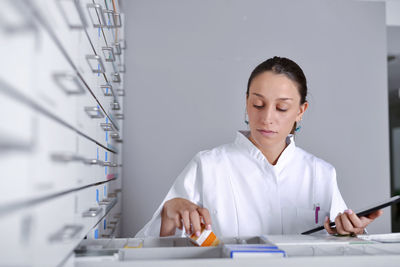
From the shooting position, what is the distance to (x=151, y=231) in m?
1.26

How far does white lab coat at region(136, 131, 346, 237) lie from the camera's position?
141cm

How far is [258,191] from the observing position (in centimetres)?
145

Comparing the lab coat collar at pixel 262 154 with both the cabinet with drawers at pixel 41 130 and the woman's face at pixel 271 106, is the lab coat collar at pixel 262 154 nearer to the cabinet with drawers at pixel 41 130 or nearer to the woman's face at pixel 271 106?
the woman's face at pixel 271 106

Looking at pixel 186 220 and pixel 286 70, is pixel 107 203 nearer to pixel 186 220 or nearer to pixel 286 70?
pixel 186 220

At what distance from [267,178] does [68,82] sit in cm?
98

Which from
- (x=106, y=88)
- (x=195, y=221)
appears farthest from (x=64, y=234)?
(x=106, y=88)

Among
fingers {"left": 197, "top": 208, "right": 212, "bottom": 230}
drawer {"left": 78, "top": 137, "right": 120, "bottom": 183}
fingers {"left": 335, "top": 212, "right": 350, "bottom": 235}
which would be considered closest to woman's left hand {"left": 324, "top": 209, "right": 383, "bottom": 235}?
fingers {"left": 335, "top": 212, "right": 350, "bottom": 235}

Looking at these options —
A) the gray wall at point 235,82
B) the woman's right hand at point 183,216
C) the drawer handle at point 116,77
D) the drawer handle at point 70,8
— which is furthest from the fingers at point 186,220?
the gray wall at point 235,82

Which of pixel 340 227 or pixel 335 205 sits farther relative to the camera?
pixel 335 205

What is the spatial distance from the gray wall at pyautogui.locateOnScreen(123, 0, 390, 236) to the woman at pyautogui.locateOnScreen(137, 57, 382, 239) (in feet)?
2.66

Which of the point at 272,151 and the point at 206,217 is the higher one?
the point at 272,151

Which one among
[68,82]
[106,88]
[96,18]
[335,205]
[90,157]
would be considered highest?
[96,18]

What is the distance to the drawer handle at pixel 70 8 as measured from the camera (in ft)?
2.06

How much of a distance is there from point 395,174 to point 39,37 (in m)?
6.36
